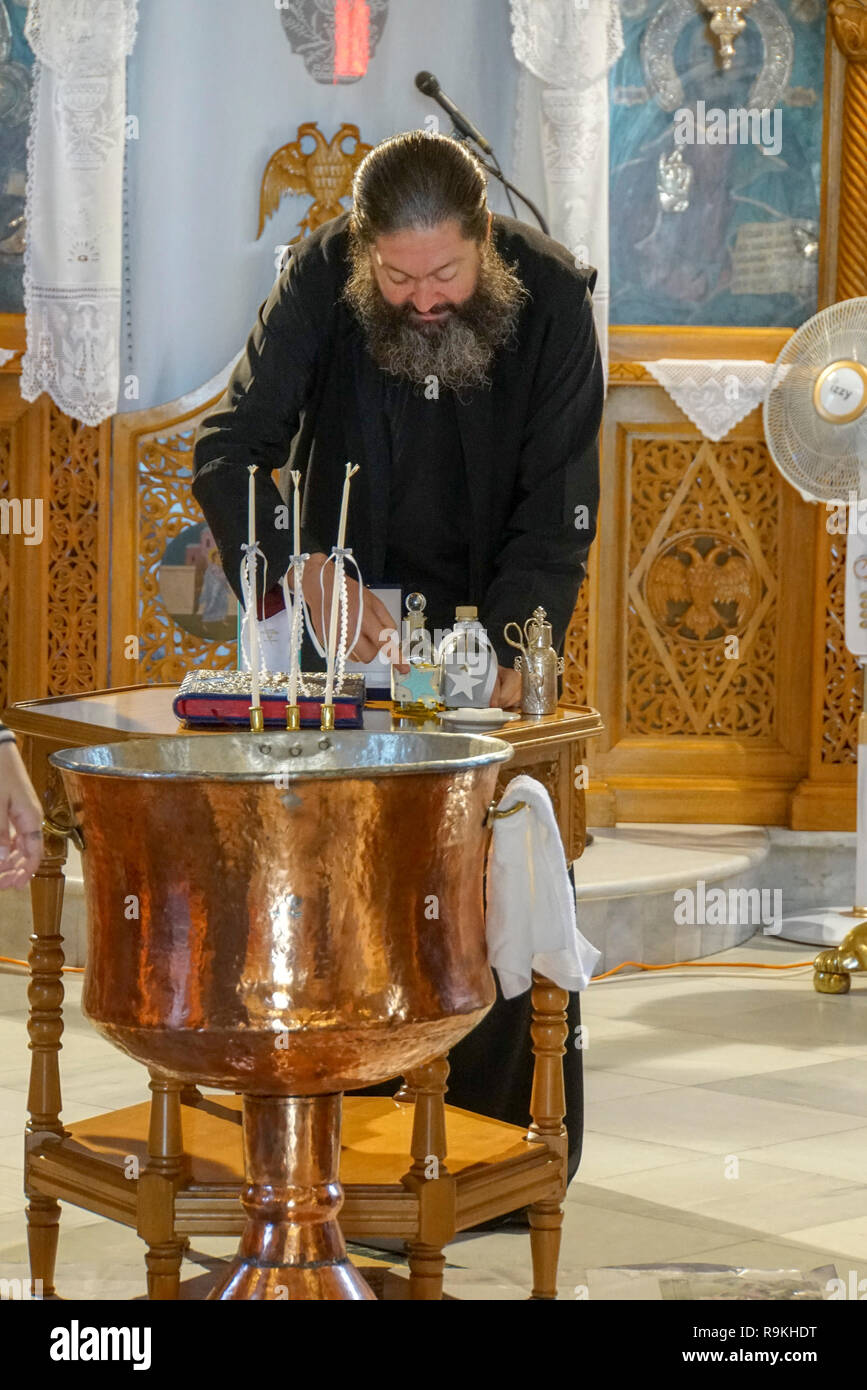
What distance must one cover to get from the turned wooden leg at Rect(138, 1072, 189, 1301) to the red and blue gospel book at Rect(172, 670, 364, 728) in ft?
1.67

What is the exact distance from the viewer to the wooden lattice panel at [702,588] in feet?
20.7

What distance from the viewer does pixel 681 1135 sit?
3.88 metres

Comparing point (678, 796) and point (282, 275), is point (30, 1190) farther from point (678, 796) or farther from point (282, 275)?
point (678, 796)

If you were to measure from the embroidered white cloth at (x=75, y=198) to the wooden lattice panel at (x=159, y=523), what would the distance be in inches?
14.0

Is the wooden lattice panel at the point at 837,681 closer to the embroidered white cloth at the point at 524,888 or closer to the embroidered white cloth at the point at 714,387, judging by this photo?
the embroidered white cloth at the point at 714,387

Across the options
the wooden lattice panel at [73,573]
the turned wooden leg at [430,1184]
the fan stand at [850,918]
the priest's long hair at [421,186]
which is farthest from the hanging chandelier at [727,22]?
the turned wooden leg at [430,1184]

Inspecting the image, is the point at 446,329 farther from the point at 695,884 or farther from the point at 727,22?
the point at 727,22

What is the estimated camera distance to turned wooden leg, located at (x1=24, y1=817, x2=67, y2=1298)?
2.84 metres

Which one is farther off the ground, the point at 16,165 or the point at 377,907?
the point at 16,165

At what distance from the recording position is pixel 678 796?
632 cm

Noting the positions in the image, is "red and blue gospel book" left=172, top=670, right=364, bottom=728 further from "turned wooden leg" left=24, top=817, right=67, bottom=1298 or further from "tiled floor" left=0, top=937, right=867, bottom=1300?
"tiled floor" left=0, top=937, right=867, bottom=1300

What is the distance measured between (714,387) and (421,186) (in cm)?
321

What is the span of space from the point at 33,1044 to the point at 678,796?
375cm

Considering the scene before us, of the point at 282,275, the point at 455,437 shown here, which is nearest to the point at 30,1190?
the point at 455,437
